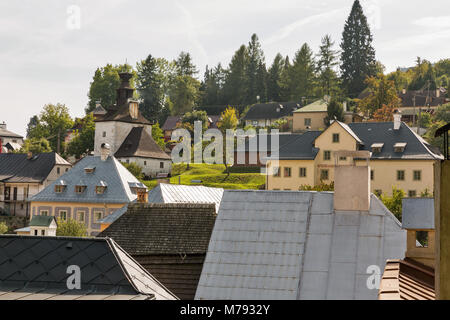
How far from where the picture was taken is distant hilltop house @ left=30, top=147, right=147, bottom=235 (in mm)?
63062

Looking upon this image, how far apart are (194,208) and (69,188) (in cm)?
4260

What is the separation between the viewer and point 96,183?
6450cm

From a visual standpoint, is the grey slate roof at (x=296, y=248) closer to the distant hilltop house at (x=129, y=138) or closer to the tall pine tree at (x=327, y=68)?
the distant hilltop house at (x=129, y=138)

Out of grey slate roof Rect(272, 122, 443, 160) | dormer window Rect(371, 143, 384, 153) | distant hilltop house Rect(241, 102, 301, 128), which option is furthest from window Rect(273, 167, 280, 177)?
distant hilltop house Rect(241, 102, 301, 128)

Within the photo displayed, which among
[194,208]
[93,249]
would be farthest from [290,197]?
[93,249]

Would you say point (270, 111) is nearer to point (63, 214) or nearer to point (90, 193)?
point (90, 193)

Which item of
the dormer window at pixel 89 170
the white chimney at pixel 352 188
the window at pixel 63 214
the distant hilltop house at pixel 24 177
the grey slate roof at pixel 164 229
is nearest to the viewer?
the white chimney at pixel 352 188

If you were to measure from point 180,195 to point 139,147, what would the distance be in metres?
53.8

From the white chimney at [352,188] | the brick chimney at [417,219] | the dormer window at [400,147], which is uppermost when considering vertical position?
the dormer window at [400,147]

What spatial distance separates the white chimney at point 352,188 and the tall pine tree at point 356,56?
10870 centimetres

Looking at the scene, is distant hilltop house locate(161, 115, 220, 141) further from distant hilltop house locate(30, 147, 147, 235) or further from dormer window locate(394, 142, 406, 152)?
dormer window locate(394, 142, 406, 152)

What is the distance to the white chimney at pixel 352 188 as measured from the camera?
20.0 metres

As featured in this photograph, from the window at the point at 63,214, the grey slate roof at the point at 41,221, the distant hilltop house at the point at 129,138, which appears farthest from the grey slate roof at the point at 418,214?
the distant hilltop house at the point at 129,138

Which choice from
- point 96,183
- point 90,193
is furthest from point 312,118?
point 90,193
